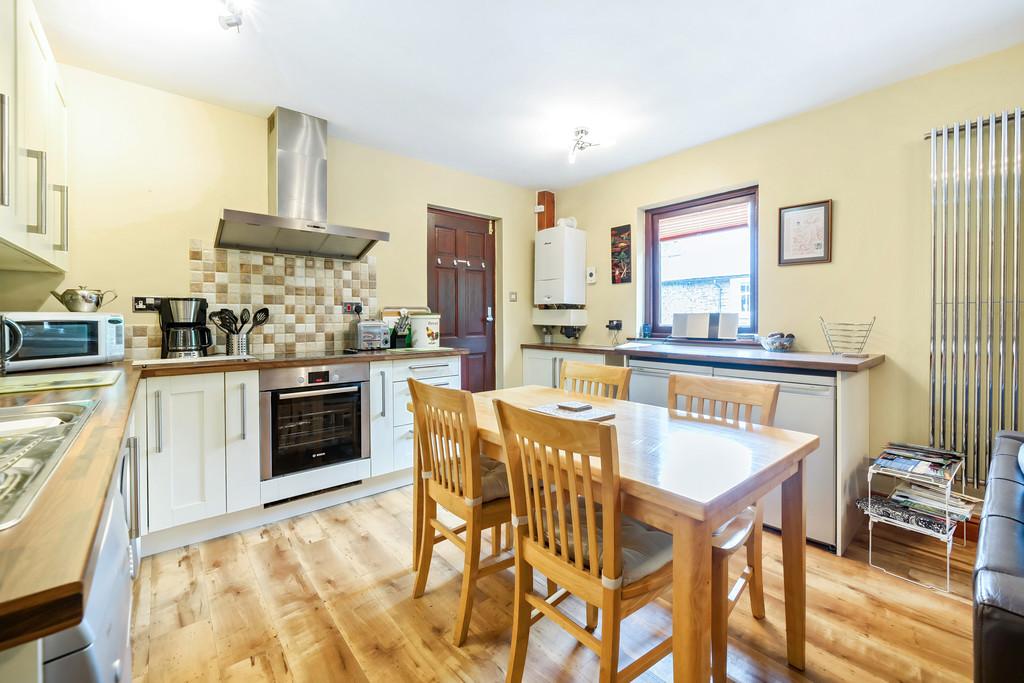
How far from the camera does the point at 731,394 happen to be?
174cm

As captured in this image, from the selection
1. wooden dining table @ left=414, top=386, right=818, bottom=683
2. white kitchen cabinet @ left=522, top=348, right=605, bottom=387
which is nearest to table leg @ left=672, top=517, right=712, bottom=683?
wooden dining table @ left=414, top=386, right=818, bottom=683

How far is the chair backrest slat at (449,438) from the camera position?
150 centimetres

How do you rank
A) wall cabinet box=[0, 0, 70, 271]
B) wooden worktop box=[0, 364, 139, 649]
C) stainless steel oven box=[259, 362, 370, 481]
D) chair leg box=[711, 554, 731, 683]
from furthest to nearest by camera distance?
stainless steel oven box=[259, 362, 370, 481] < wall cabinet box=[0, 0, 70, 271] < chair leg box=[711, 554, 731, 683] < wooden worktop box=[0, 364, 139, 649]

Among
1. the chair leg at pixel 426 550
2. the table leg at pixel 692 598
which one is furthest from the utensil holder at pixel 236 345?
the table leg at pixel 692 598

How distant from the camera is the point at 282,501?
256 cm

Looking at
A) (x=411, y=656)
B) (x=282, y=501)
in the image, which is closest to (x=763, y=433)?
(x=411, y=656)

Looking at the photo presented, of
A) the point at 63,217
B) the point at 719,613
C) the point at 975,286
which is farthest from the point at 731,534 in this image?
the point at 63,217

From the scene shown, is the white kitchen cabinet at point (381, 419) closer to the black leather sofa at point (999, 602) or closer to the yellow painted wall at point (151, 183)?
the yellow painted wall at point (151, 183)

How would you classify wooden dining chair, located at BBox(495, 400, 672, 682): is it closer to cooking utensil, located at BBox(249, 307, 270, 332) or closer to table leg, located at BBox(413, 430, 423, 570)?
table leg, located at BBox(413, 430, 423, 570)

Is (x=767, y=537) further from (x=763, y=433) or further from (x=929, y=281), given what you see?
(x=929, y=281)

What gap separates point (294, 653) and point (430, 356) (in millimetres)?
1834

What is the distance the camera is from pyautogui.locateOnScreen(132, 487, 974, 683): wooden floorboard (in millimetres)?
1431

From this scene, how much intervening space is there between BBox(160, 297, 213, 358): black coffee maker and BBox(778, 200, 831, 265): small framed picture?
367 cm

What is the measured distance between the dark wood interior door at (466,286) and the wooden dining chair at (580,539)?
2.69m
